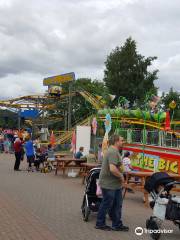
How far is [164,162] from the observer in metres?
16.8

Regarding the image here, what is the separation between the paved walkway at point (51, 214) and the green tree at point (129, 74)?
109 feet

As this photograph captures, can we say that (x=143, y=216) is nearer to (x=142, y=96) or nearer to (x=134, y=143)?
(x=134, y=143)

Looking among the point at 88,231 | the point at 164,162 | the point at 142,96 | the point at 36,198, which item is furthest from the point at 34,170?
the point at 142,96

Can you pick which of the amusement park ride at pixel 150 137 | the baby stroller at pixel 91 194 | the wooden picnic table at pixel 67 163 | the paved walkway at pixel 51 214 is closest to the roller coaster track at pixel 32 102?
the amusement park ride at pixel 150 137

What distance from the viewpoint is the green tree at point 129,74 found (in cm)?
4766

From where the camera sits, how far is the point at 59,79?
154 ft

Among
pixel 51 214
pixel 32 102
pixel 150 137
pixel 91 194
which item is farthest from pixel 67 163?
pixel 32 102

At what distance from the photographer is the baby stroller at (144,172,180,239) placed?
735cm

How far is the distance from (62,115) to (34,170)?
152 ft

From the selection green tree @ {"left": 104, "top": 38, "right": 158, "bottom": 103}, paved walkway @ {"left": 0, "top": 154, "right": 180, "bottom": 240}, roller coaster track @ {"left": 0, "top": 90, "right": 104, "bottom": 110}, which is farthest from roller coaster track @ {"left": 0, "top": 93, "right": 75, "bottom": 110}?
paved walkway @ {"left": 0, "top": 154, "right": 180, "bottom": 240}

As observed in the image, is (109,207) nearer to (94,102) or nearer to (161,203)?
(161,203)

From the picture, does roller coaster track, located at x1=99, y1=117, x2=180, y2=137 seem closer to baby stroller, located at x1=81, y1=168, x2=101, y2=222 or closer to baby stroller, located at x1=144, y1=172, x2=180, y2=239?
baby stroller, located at x1=81, y1=168, x2=101, y2=222

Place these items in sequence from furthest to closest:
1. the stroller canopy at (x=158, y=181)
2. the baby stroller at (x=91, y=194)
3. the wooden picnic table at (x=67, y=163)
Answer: the wooden picnic table at (x=67, y=163)
the baby stroller at (x=91, y=194)
the stroller canopy at (x=158, y=181)

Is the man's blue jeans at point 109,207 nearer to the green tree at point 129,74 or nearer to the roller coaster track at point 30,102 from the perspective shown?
the green tree at point 129,74
